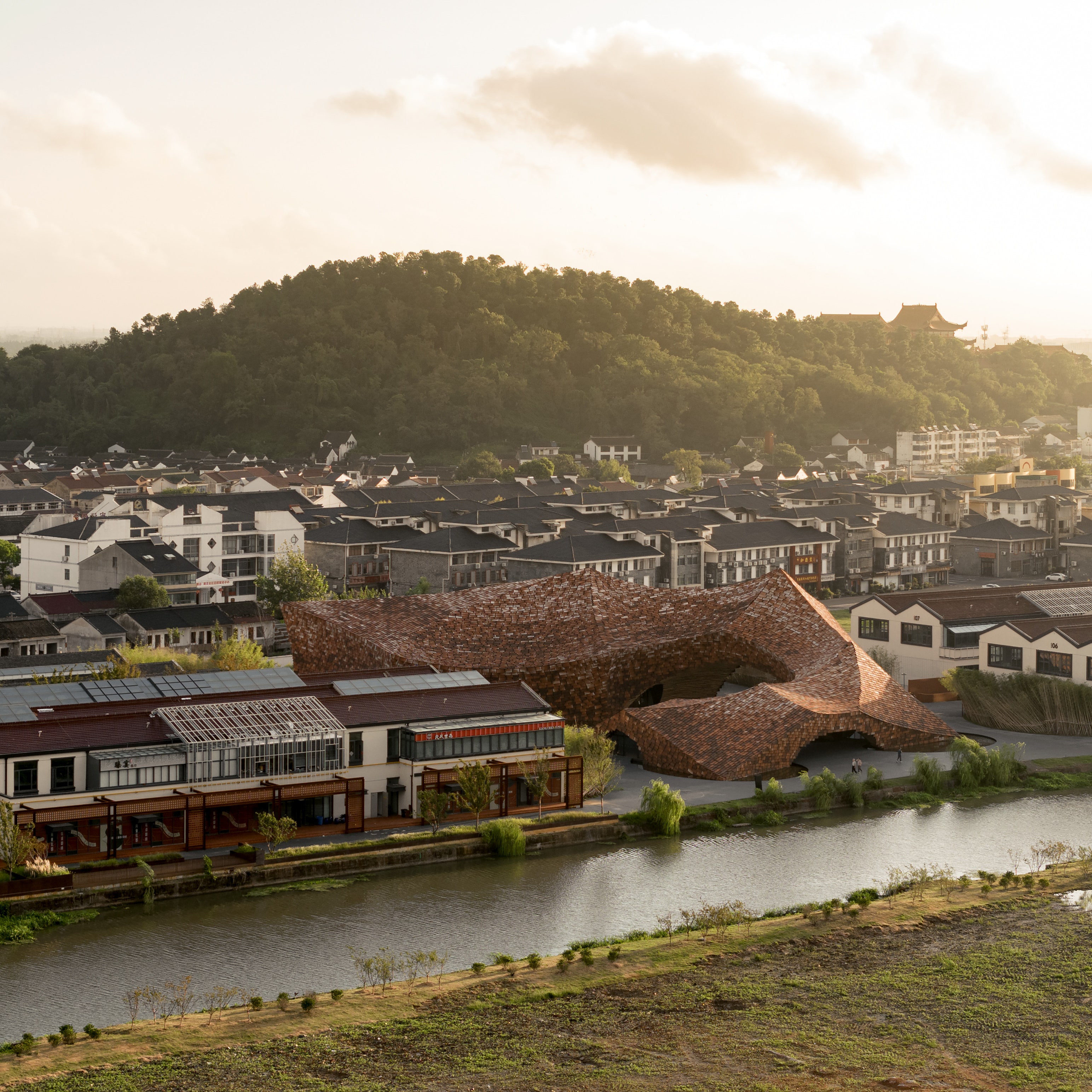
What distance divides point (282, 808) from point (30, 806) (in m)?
4.06

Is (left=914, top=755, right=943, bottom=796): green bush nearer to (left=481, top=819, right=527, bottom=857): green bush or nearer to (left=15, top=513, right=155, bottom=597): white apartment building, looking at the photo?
(left=481, top=819, right=527, bottom=857): green bush

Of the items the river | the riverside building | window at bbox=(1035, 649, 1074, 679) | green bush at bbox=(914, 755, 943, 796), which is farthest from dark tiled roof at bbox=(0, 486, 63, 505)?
the river

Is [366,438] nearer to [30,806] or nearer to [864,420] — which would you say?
[864,420]

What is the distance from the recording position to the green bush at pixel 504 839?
2458 cm

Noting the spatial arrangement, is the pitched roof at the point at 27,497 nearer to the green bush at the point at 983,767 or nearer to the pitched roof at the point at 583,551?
the pitched roof at the point at 583,551

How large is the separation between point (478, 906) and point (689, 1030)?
6.00 m

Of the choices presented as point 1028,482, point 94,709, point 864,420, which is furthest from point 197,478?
point 94,709

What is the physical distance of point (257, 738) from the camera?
82.0ft

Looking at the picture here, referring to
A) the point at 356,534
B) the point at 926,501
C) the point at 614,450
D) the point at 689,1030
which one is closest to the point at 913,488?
the point at 926,501

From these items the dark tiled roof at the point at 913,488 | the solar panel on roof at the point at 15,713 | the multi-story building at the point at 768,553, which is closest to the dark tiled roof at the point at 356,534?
the multi-story building at the point at 768,553

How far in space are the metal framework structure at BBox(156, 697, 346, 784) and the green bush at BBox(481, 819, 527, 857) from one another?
2.98m

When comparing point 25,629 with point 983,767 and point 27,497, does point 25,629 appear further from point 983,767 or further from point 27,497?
point 27,497

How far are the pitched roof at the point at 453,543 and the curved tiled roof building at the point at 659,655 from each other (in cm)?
1907

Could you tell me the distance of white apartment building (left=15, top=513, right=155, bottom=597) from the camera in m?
48.6
